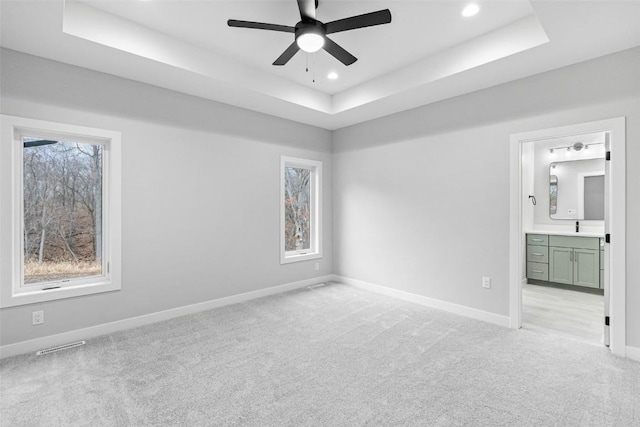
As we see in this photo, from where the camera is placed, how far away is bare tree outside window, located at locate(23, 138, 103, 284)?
289cm

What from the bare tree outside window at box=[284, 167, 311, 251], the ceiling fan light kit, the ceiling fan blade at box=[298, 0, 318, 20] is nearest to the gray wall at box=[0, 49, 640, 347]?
the bare tree outside window at box=[284, 167, 311, 251]

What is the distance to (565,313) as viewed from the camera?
3.76 metres

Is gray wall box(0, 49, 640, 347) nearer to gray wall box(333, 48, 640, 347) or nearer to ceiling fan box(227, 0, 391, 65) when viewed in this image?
gray wall box(333, 48, 640, 347)

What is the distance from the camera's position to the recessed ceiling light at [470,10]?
2.53 metres

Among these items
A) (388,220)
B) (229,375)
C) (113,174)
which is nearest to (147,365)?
(229,375)

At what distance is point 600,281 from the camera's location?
4426 mm

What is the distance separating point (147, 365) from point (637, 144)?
14.7 feet

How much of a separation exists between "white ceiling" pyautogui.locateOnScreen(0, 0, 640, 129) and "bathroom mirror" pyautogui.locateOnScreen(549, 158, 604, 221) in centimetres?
304

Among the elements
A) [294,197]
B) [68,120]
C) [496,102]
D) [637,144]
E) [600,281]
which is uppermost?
[496,102]

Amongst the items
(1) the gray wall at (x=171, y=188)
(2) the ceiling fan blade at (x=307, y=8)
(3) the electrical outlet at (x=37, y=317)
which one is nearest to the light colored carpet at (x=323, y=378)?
(3) the electrical outlet at (x=37, y=317)

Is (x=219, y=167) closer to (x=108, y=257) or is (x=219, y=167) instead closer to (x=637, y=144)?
(x=108, y=257)

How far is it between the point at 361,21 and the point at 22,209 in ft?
10.9

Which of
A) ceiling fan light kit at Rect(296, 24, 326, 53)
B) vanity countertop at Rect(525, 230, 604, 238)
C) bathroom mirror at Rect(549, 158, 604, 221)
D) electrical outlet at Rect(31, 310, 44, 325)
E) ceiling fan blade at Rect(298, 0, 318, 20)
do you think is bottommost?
electrical outlet at Rect(31, 310, 44, 325)

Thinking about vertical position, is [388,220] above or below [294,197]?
below
